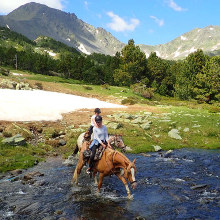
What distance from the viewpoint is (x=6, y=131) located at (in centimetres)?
2303

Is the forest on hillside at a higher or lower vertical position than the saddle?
higher

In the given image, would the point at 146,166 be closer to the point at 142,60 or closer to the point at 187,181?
the point at 187,181

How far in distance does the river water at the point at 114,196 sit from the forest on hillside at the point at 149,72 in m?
58.4

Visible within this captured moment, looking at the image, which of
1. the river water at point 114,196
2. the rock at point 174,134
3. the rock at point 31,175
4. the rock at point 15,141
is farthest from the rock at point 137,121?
the rock at point 31,175

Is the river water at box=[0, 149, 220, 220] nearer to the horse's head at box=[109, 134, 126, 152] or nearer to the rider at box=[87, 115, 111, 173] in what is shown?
the rider at box=[87, 115, 111, 173]

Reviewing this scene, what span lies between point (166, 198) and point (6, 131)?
18115mm

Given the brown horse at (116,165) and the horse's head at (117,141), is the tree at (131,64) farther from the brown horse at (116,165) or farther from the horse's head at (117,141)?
the brown horse at (116,165)

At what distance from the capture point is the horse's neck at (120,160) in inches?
444

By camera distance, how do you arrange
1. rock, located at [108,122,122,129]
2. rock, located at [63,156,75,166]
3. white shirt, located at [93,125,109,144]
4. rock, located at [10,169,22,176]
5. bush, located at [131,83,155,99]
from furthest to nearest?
bush, located at [131,83,155,99] < rock, located at [108,122,122,129] < rock, located at [63,156,75,166] < rock, located at [10,169,22,176] < white shirt, located at [93,125,109,144]

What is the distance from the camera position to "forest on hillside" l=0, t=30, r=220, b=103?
2749 inches

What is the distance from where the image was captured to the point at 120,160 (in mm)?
11492

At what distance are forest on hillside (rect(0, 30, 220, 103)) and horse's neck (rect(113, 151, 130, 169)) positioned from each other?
63.2 m

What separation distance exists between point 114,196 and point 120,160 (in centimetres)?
220

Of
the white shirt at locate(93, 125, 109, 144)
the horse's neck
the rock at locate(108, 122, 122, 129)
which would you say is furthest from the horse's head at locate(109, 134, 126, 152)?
the rock at locate(108, 122, 122, 129)
